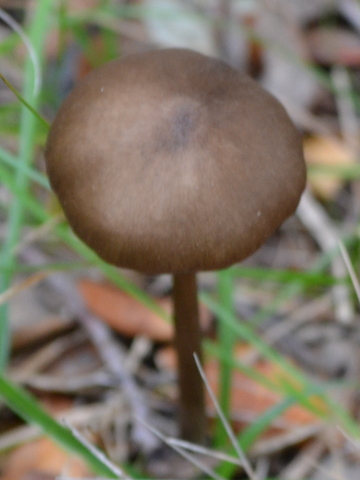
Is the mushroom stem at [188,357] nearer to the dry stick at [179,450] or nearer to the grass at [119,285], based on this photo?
the grass at [119,285]

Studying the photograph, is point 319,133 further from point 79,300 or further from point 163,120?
point 163,120

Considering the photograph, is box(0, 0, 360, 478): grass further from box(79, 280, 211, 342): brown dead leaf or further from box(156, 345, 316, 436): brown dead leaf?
box(79, 280, 211, 342): brown dead leaf

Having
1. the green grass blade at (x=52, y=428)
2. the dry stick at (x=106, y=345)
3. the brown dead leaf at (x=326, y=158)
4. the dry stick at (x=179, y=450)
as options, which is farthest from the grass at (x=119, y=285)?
the brown dead leaf at (x=326, y=158)

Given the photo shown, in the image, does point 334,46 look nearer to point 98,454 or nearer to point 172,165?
point 172,165

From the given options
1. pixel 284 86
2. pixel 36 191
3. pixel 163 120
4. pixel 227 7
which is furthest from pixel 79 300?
pixel 227 7

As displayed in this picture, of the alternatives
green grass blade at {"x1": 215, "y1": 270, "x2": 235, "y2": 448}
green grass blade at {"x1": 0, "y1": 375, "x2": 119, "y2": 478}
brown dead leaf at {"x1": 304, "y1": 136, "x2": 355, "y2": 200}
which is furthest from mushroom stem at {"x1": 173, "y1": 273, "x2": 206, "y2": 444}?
brown dead leaf at {"x1": 304, "y1": 136, "x2": 355, "y2": 200}
